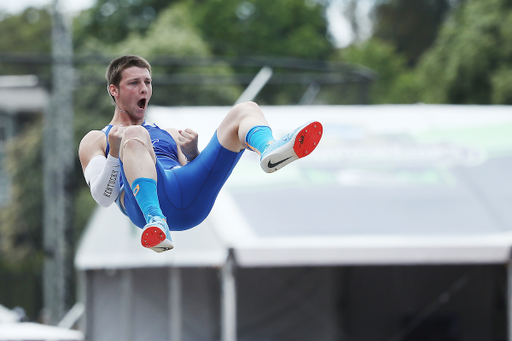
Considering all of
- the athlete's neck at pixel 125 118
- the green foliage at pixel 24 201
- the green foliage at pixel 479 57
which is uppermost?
the green foliage at pixel 479 57

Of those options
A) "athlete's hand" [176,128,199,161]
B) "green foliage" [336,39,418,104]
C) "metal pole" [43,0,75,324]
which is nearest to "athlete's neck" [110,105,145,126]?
"athlete's hand" [176,128,199,161]

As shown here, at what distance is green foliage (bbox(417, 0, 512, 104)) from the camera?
755 inches

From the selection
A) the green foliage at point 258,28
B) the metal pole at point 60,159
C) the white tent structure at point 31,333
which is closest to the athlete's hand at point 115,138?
the white tent structure at point 31,333

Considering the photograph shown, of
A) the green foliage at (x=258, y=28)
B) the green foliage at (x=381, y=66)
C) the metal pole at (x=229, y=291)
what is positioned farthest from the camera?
the green foliage at (x=381, y=66)

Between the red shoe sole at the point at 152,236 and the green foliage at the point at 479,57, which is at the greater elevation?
the green foliage at the point at 479,57

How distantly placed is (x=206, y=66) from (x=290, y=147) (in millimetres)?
15518

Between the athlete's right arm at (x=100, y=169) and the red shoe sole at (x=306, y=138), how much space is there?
2.93ft

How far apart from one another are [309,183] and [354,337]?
3393 mm

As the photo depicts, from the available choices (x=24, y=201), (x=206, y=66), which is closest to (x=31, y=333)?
(x=206, y=66)

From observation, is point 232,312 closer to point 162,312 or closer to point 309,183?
point 309,183

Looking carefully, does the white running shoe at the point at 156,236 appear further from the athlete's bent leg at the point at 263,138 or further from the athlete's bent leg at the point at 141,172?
the athlete's bent leg at the point at 263,138

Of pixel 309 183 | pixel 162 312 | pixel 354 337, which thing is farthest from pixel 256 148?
pixel 354 337

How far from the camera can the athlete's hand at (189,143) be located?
11.9 feet

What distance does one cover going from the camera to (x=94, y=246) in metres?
9.83
